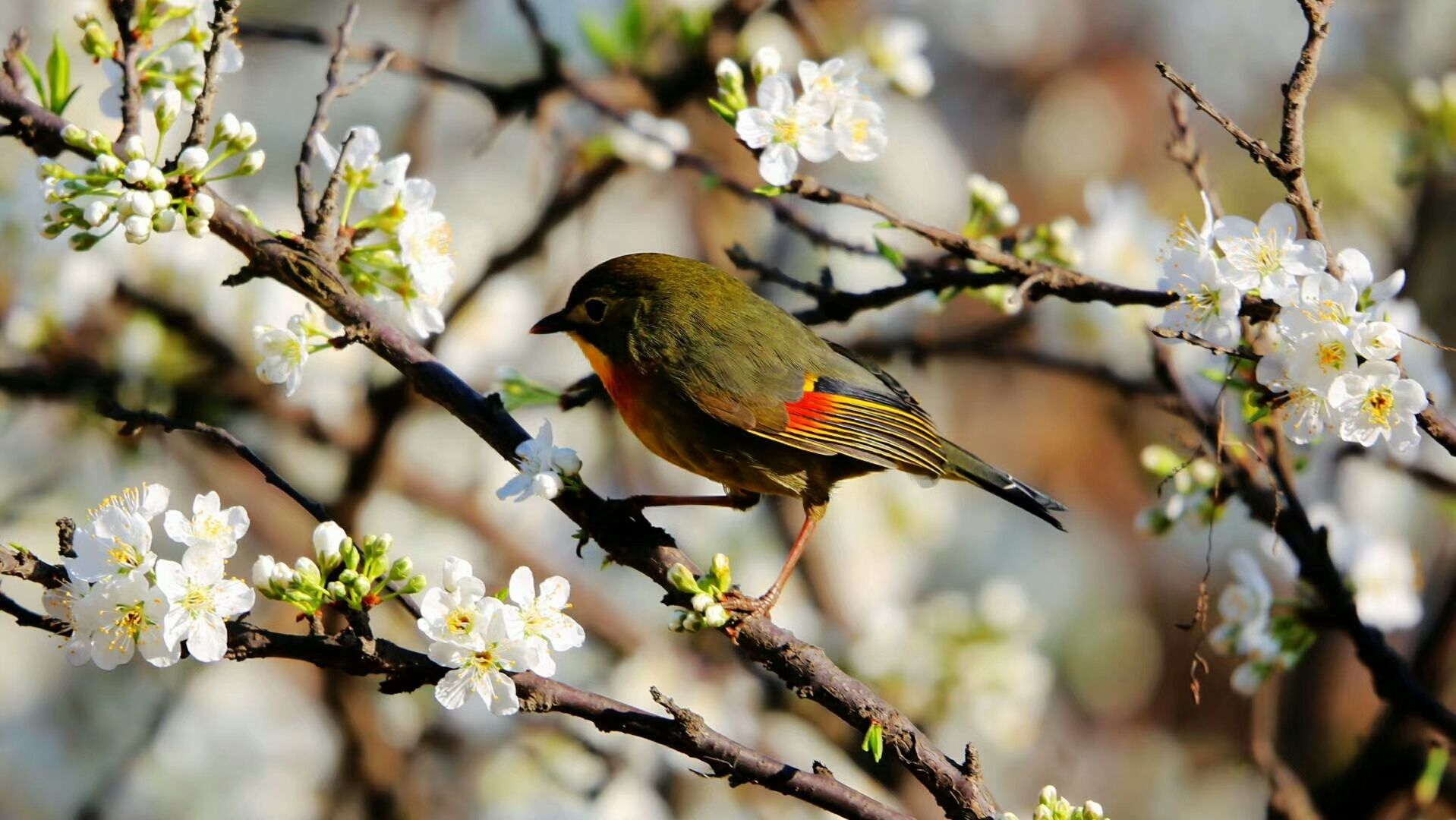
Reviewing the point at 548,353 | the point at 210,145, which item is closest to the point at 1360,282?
the point at 210,145

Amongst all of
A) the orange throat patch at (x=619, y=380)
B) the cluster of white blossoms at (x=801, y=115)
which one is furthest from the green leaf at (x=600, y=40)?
the cluster of white blossoms at (x=801, y=115)

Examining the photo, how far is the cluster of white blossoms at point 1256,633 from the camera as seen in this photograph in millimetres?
3439

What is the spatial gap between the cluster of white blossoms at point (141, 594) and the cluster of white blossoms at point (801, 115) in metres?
1.33

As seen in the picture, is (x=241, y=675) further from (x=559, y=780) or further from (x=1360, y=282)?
(x=1360, y=282)

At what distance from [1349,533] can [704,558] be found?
2.73 metres

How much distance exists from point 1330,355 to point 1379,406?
0.13 meters

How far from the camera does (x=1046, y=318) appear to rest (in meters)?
5.20

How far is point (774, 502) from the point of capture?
19.9 ft

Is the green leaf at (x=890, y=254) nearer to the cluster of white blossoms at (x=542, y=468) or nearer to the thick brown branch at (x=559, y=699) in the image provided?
the cluster of white blossoms at (x=542, y=468)

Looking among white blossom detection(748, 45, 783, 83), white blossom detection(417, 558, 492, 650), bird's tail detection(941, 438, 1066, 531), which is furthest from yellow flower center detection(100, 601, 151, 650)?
bird's tail detection(941, 438, 1066, 531)

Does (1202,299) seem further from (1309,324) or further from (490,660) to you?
(490,660)

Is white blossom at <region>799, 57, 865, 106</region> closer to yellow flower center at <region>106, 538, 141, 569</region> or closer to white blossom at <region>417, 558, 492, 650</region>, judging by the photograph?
white blossom at <region>417, 558, 492, 650</region>

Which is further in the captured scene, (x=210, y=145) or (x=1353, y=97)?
(x=1353, y=97)

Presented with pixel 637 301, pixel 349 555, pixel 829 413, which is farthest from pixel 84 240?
pixel 829 413
